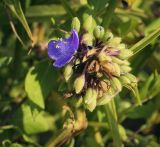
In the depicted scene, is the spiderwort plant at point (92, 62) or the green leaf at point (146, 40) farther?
the green leaf at point (146, 40)

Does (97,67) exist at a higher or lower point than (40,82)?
higher

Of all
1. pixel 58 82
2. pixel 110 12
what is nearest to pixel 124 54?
pixel 110 12

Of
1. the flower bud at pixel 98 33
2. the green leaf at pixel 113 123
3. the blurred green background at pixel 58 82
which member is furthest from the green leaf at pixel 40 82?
the flower bud at pixel 98 33

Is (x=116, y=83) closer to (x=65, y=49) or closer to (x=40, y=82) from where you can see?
(x=65, y=49)

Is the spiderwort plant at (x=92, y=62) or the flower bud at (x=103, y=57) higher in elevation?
the flower bud at (x=103, y=57)

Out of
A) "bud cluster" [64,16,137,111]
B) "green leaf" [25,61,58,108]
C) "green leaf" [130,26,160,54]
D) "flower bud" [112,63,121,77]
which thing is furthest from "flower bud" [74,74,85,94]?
"green leaf" [25,61,58,108]

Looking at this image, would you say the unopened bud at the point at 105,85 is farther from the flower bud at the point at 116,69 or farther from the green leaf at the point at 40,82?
the green leaf at the point at 40,82
